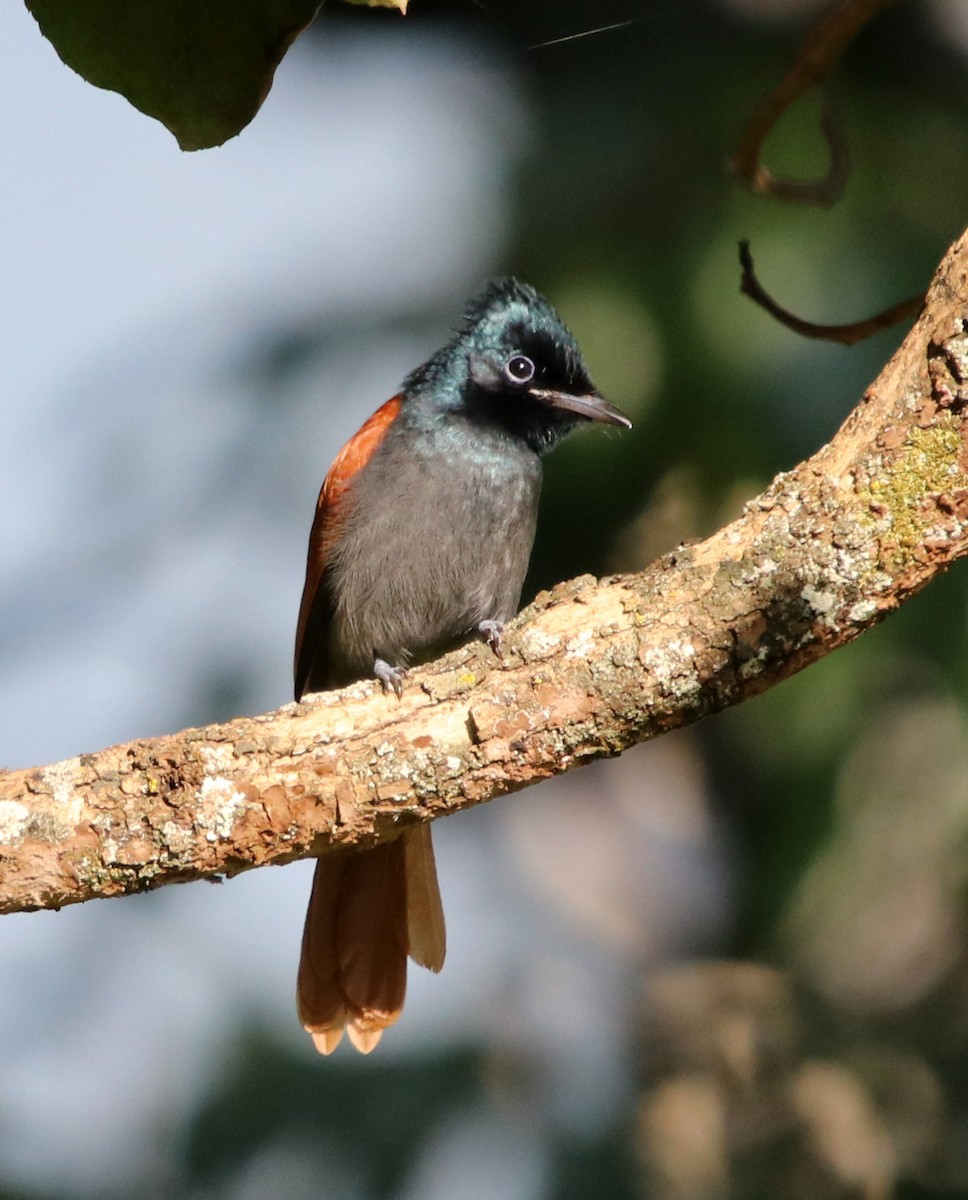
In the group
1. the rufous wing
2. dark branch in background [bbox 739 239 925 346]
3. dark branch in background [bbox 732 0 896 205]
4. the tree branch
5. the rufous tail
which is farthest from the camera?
the rufous wing

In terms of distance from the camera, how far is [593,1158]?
15.4ft

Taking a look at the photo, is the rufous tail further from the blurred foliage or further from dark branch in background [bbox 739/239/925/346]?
dark branch in background [bbox 739/239/925/346]

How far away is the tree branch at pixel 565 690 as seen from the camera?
2650 millimetres

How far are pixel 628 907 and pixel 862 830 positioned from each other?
1388 mm

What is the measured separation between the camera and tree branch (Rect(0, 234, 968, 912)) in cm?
265

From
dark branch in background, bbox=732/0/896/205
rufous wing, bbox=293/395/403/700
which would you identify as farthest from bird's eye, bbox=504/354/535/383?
dark branch in background, bbox=732/0/896/205

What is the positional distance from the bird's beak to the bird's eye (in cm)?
6

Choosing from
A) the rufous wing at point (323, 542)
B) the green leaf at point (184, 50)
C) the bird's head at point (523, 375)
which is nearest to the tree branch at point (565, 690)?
the green leaf at point (184, 50)

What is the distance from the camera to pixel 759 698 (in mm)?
5148

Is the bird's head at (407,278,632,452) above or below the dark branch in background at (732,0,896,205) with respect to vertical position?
above

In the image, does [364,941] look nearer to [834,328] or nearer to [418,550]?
[418,550]

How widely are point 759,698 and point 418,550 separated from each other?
1.43 meters

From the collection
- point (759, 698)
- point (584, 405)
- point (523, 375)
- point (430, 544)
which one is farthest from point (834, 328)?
point (759, 698)

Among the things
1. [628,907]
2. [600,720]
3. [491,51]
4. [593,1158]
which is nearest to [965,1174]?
[593,1158]
